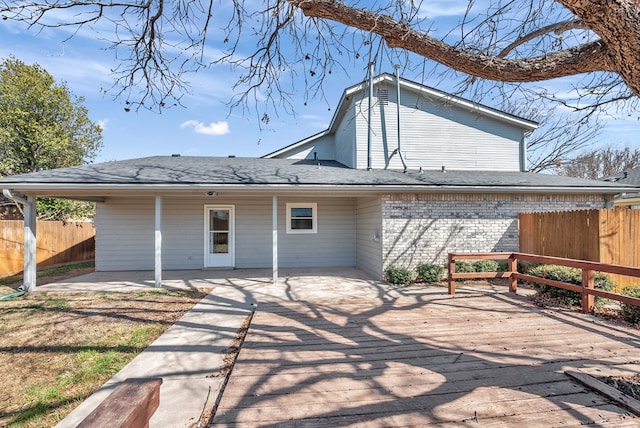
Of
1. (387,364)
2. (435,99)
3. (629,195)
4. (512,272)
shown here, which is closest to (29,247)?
(387,364)

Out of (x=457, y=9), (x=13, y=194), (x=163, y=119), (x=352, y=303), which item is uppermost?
(x=457, y=9)

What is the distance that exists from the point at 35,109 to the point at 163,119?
2015cm

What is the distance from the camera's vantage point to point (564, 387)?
305cm

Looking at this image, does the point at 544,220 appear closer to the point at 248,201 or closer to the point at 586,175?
the point at 248,201

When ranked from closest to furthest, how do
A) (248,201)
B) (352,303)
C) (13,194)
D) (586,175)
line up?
(352,303)
(13,194)
(248,201)
(586,175)

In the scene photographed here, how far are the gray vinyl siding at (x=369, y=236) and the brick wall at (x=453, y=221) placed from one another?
358 millimetres

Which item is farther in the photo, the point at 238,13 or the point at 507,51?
the point at 238,13

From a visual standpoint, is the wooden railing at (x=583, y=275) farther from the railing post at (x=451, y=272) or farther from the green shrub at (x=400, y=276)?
the green shrub at (x=400, y=276)

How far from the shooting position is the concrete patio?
269 cm

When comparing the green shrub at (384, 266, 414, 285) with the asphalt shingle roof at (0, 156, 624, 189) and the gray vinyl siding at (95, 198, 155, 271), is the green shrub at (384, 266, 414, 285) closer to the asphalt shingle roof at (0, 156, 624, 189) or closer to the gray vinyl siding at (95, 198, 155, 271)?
the asphalt shingle roof at (0, 156, 624, 189)

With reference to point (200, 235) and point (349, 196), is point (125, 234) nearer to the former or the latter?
point (200, 235)

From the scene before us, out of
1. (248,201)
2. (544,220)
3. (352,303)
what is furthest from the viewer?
(248,201)

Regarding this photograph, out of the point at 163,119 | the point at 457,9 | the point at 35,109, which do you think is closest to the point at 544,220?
the point at 457,9

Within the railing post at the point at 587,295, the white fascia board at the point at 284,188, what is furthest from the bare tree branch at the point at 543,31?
the white fascia board at the point at 284,188
